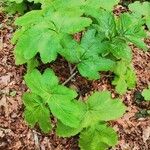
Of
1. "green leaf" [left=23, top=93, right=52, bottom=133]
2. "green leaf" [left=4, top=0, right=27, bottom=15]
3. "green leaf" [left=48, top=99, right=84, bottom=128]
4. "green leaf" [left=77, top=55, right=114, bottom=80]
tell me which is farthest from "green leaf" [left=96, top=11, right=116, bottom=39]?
"green leaf" [left=4, top=0, right=27, bottom=15]

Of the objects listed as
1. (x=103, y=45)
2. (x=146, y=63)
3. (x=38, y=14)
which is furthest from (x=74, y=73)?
(x=146, y=63)

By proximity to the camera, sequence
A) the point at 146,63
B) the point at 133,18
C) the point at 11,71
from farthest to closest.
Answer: the point at 146,63 < the point at 11,71 < the point at 133,18

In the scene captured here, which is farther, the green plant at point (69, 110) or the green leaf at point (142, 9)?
the green leaf at point (142, 9)

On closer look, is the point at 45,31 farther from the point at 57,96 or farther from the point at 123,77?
the point at 123,77

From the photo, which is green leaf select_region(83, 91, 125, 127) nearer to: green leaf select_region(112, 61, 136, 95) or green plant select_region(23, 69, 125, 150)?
Result: green plant select_region(23, 69, 125, 150)

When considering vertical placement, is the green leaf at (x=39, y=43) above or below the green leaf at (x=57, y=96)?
above

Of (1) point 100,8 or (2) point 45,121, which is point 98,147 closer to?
(2) point 45,121

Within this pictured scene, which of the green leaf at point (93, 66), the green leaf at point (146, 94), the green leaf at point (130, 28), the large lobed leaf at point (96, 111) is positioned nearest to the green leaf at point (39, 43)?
the green leaf at point (93, 66)

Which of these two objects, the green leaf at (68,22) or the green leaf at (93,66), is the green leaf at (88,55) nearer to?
the green leaf at (93,66)
